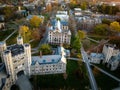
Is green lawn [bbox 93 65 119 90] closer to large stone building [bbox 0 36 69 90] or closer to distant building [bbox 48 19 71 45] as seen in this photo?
large stone building [bbox 0 36 69 90]

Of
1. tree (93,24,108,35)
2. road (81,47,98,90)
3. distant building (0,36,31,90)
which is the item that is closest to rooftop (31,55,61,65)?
distant building (0,36,31,90)

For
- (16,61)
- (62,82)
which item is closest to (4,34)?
(16,61)

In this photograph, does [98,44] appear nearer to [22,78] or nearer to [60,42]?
[60,42]

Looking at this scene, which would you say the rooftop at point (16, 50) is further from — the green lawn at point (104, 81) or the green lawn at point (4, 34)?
the green lawn at point (4, 34)

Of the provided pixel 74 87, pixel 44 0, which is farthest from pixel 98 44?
pixel 44 0

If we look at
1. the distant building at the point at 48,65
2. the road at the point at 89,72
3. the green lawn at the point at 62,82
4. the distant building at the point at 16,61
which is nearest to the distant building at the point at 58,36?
the road at the point at 89,72

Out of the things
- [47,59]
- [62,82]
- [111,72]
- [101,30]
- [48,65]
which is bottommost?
[111,72]

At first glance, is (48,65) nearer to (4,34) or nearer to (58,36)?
(58,36)
